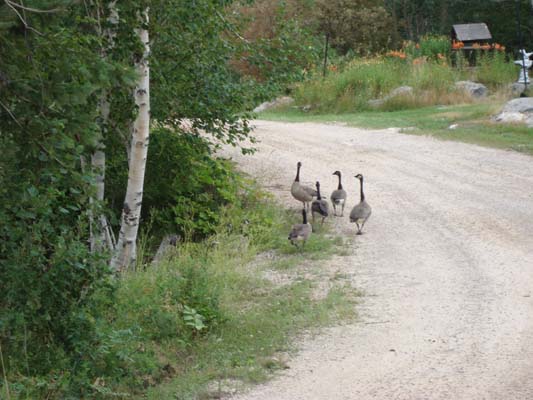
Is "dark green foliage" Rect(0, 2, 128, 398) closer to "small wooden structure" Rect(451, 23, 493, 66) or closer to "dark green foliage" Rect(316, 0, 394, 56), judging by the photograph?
"small wooden structure" Rect(451, 23, 493, 66)

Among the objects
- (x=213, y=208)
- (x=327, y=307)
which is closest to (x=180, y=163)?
(x=213, y=208)

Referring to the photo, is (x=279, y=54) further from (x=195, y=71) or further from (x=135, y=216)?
(x=135, y=216)

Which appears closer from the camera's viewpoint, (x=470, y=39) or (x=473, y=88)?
(x=473, y=88)

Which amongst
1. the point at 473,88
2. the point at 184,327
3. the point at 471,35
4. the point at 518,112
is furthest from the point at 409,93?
the point at 184,327

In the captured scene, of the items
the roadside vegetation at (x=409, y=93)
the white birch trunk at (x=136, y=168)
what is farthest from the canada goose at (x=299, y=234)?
the roadside vegetation at (x=409, y=93)

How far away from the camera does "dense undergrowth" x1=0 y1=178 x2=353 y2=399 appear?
7492 millimetres

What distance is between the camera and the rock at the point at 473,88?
27.6m

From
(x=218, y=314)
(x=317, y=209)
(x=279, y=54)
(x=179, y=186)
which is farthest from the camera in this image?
(x=179, y=186)

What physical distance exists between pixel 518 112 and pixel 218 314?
14803 millimetres

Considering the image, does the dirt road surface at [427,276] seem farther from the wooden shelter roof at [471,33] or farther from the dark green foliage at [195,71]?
the wooden shelter roof at [471,33]

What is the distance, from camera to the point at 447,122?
2280cm

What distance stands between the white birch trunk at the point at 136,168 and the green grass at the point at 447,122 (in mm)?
10245

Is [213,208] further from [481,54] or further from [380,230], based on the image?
[481,54]

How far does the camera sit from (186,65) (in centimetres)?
1198
